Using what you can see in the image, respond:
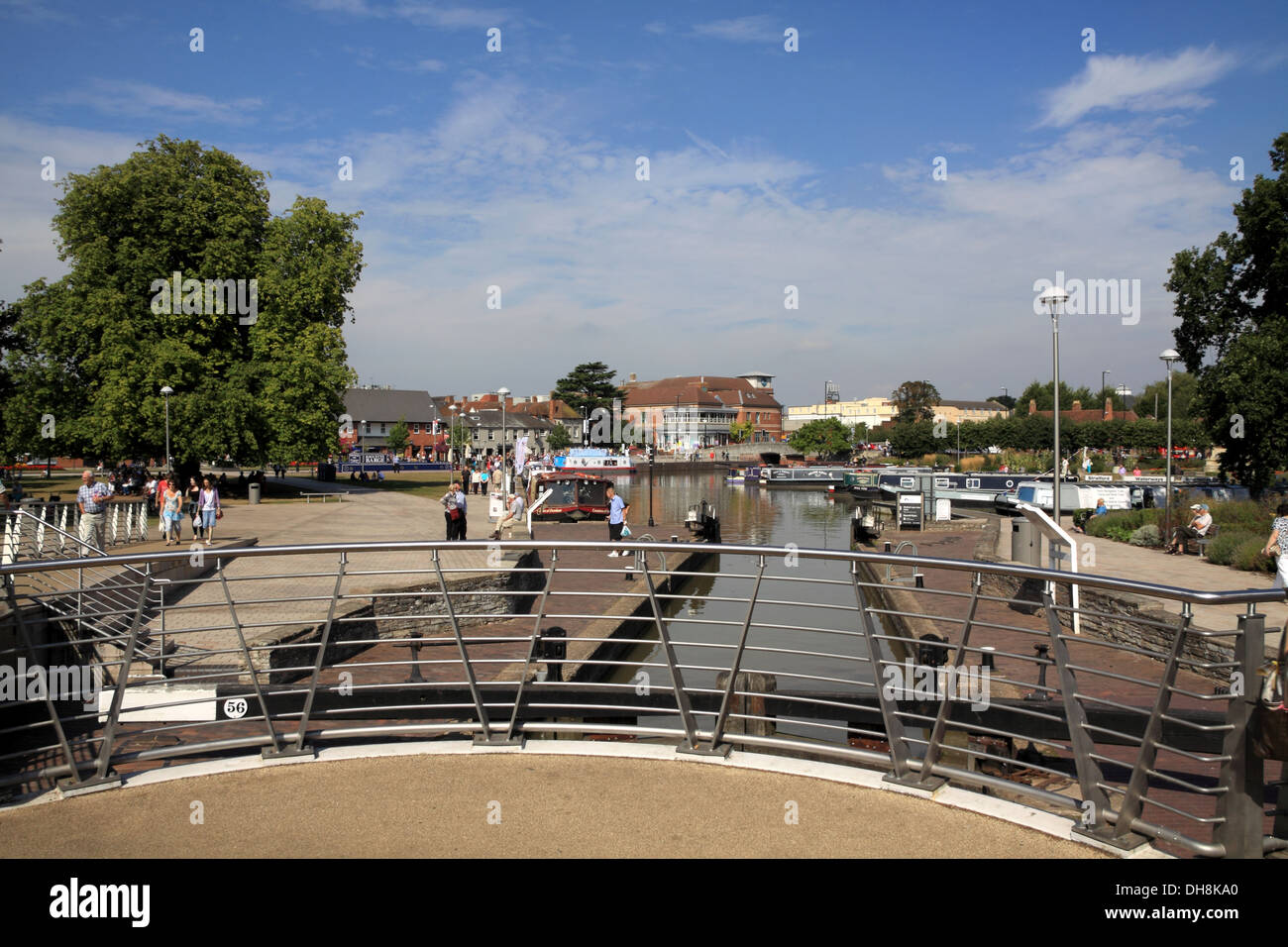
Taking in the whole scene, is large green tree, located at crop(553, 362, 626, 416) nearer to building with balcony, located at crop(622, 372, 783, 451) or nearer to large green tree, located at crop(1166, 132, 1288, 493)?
building with balcony, located at crop(622, 372, 783, 451)

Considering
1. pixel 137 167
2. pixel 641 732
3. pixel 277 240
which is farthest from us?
pixel 277 240

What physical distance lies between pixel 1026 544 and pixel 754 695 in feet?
42.2

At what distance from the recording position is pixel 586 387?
404 feet

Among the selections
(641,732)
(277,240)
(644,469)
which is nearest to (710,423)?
(644,469)

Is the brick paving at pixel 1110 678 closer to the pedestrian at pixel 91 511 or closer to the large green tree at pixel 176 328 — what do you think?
the pedestrian at pixel 91 511

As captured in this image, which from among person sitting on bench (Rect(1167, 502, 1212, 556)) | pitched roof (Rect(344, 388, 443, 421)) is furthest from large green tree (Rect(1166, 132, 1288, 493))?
pitched roof (Rect(344, 388, 443, 421))

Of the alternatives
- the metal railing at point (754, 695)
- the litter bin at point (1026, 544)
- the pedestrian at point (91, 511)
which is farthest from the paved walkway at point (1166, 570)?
the pedestrian at point (91, 511)

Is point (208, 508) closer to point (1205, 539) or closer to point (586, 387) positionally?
point (1205, 539)

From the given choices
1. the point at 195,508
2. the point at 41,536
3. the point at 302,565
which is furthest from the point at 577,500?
the point at 41,536

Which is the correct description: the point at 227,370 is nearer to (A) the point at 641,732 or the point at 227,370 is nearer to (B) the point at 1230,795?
(A) the point at 641,732

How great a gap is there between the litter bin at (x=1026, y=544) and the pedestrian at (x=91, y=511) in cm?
1685

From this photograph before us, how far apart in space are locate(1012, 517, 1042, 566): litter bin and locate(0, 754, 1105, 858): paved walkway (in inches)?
519

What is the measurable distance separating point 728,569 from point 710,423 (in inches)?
4765

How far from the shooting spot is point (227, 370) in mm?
37406
